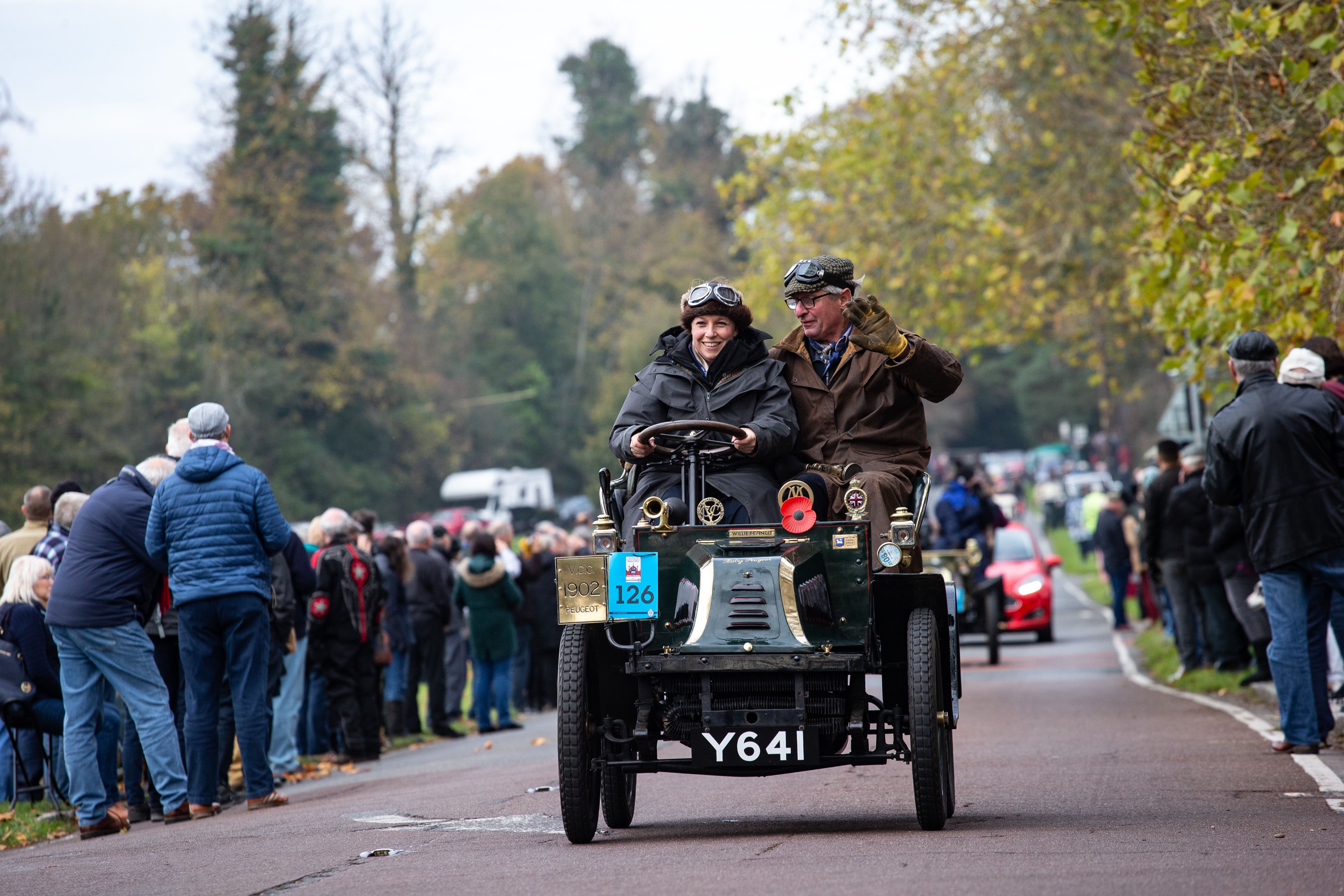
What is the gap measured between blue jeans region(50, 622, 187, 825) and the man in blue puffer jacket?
0.16 meters

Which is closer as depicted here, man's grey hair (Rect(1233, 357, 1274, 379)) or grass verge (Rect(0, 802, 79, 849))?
grass verge (Rect(0, 802, 79, 849))

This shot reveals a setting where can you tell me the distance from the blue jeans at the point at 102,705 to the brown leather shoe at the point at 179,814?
18 mm

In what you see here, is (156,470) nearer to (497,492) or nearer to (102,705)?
(102,705)

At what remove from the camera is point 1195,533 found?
1592cm

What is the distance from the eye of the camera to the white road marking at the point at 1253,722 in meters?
8.28

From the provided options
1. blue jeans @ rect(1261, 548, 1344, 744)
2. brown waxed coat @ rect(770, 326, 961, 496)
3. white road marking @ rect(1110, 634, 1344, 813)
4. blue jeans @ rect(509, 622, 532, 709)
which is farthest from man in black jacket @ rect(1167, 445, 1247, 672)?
brown waxed coat @ rect(770, 326, 961, 496)

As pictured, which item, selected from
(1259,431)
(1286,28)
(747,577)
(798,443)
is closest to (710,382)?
(798,443)

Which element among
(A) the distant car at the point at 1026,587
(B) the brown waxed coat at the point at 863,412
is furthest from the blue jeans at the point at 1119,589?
(B) the brown waxed coat at the point at 863,412

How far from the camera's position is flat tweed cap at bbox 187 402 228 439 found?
9977 millimetres

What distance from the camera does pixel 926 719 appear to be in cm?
680

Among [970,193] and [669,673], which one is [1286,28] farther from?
[970,193]

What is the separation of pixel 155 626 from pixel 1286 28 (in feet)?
27.6

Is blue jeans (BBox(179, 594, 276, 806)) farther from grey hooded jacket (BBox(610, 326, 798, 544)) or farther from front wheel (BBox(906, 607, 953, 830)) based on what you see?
front wheel (BBox(906, 607, 953, 830))

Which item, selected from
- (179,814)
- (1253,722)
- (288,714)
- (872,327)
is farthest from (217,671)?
(1253,722)
